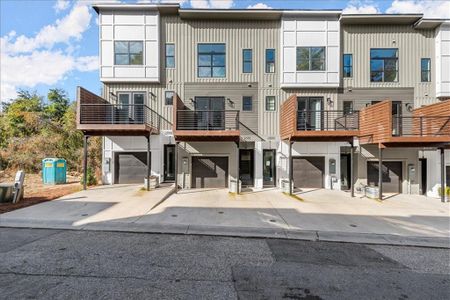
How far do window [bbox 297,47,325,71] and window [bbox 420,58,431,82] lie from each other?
6.10 m

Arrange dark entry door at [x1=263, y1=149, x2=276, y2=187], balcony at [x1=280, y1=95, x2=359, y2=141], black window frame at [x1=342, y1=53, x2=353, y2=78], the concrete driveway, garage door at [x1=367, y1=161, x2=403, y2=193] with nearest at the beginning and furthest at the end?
the concrete driveway
balcony at [x1=280, y1=95, x2=359, y2=141]
garage door at [x1=367, y1=161, x2=403, y2=193]
dark entry door at [x1=263, y1=149, x2=276, y2=187]
black window frame at [x1=342, y1=53, x2=353, y2=78]

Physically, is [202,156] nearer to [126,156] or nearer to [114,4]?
[126,156]

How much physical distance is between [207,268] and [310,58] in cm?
1313

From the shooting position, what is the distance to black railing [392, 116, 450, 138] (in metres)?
10.6

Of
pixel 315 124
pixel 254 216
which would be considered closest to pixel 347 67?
pixel 315 124

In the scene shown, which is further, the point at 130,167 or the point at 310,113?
the point at 310,113

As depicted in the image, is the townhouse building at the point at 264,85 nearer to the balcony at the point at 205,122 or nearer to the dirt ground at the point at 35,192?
the balcony at the point at 205,122

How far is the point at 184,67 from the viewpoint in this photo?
43.6 feet

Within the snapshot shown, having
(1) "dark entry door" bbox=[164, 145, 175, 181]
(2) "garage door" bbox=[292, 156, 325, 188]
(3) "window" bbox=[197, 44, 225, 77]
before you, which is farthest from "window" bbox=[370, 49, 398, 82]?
(1) "dark entry door" bbox=[164, 145, 175, 181]

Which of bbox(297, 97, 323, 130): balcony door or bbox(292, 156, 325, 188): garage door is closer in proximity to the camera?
bbox(297, 97, 323, 130): balcony door

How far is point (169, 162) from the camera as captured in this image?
1318 cm

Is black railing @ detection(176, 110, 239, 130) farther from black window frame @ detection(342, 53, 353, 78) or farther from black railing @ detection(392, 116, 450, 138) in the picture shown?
black railing @ detection(392, 116, 450, 138)

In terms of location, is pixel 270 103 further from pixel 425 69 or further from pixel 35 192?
pixel 35 192

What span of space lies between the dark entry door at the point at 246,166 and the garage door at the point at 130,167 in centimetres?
573
